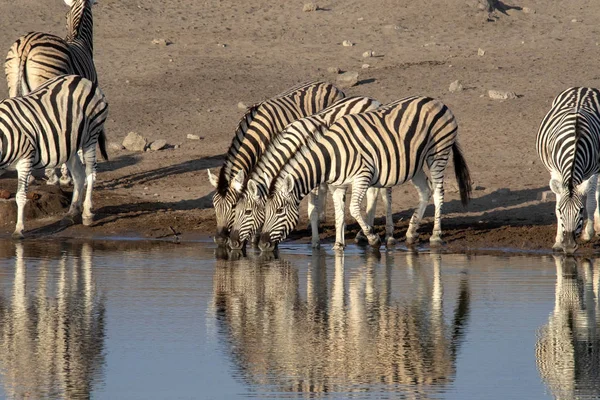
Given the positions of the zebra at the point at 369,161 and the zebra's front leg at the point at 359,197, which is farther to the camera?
the zebra's front leg at the point at 359,197

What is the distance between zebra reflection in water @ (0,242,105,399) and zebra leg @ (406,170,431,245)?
12.7 feet

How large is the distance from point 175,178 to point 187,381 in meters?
12.0

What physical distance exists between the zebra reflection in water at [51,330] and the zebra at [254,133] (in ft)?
6.44

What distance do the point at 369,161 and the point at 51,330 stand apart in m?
5.86

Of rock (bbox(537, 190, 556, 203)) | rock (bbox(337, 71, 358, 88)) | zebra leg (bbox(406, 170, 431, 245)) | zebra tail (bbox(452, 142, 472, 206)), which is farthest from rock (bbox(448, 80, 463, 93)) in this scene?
zebra leg (bbox(406, 170, 431, 245))

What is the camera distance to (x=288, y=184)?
1455cm

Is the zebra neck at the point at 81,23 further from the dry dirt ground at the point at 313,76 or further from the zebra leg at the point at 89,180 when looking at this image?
the zebra leg at the point at 89,180

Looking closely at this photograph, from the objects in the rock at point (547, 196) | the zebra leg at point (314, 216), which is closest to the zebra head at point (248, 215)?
the zebra leg at point (314, 216)

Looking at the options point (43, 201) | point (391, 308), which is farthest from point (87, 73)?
point (391, 308)

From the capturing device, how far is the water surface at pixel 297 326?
832cm

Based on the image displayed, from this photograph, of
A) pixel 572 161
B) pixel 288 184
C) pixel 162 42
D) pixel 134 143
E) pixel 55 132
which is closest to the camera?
pixel 572 161

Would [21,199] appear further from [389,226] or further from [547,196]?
[547,196]

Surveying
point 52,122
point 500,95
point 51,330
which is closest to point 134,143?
point 52,122

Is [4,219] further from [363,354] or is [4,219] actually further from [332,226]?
[363,354]
